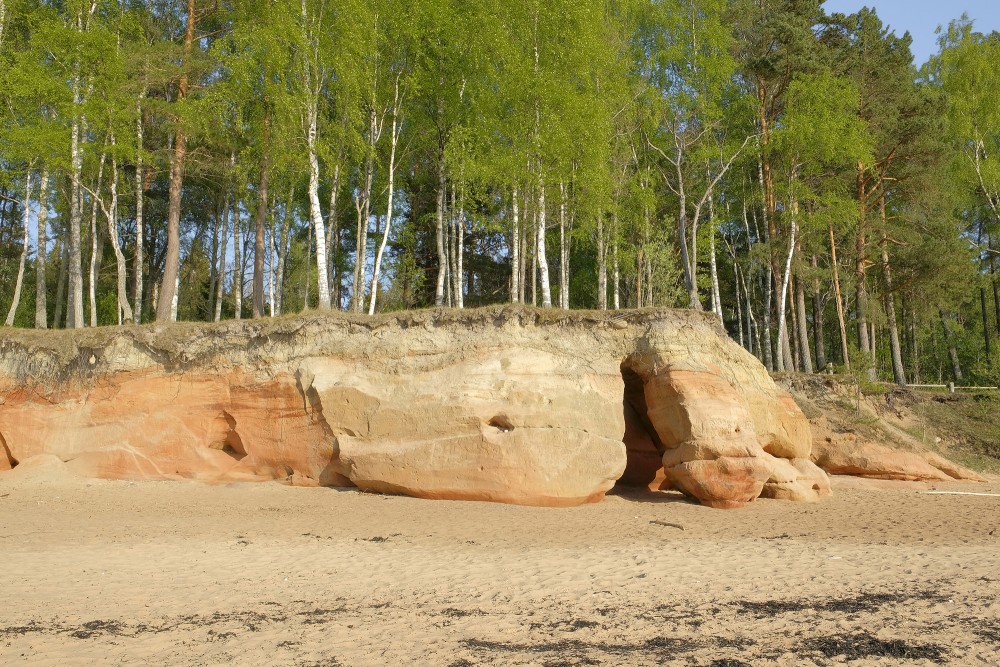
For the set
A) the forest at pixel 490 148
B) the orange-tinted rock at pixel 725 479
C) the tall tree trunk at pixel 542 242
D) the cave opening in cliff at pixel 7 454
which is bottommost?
the orange-tinted rock at pixel 725 479

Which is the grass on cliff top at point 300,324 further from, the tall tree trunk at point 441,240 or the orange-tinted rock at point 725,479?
the tall tree trunk at point 441,240

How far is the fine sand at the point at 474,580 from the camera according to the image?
5855mm

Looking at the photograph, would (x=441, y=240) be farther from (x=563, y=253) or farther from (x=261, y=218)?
(x=261, y=218)

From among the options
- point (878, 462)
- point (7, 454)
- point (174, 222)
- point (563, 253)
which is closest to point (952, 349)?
point (878, 462)

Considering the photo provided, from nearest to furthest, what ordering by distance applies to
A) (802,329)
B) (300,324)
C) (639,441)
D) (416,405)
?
(416,405)
(300,324)
(639,441)
(802,329)

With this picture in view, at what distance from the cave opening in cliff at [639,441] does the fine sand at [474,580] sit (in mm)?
2372

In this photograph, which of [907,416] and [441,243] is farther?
[907,416]

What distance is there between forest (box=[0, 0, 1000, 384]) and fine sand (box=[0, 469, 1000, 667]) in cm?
600

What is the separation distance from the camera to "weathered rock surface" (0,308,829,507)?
13.4 meters

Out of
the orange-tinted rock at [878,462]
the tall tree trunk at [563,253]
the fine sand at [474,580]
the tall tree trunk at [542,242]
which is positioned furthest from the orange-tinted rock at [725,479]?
the tall tree trunk at [563,253]

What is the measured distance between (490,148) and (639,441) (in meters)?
9.55

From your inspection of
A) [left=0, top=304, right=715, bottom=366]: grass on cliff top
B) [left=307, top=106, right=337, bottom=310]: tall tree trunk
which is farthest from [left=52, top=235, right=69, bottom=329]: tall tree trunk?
[left=307, top=106, right=337, bottom=310]: tall tree trunk

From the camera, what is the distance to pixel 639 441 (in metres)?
16.7

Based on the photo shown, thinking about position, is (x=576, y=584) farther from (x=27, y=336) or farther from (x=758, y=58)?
(x=758, y=58)
